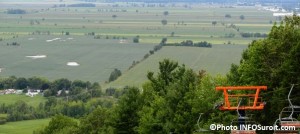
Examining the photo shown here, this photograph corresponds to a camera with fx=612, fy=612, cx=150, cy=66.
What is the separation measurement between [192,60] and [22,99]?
37.4 metres

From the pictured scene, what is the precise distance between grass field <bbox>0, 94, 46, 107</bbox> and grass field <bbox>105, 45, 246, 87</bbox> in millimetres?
11586

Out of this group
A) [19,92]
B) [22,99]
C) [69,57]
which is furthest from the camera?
[69,57]

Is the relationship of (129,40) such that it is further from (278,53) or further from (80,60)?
(278,53)

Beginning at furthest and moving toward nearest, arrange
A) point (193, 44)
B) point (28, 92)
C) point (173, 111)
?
1. point (193, 44)
2. point (28, 92)
3. point (173, 111)

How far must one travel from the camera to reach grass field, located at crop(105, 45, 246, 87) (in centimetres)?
10019

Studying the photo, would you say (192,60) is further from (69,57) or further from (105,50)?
(105,50)

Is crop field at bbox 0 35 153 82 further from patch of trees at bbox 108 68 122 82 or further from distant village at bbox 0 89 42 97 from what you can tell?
distant village at bbox 0 89 42 97

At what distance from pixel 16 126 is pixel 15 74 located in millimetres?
39032

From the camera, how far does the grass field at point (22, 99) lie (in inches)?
3474

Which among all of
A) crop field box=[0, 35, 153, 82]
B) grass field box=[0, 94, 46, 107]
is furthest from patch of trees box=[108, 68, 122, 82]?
grass field box=[0, 94, 46, 107]

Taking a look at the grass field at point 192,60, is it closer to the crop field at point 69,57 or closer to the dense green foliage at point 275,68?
the crop field at point 69,57

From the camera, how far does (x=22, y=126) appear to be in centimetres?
7238

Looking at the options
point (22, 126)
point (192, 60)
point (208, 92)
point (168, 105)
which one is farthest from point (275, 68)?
point (192, 60)

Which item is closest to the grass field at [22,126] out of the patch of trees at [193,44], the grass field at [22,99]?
the grass field at [22,99]
